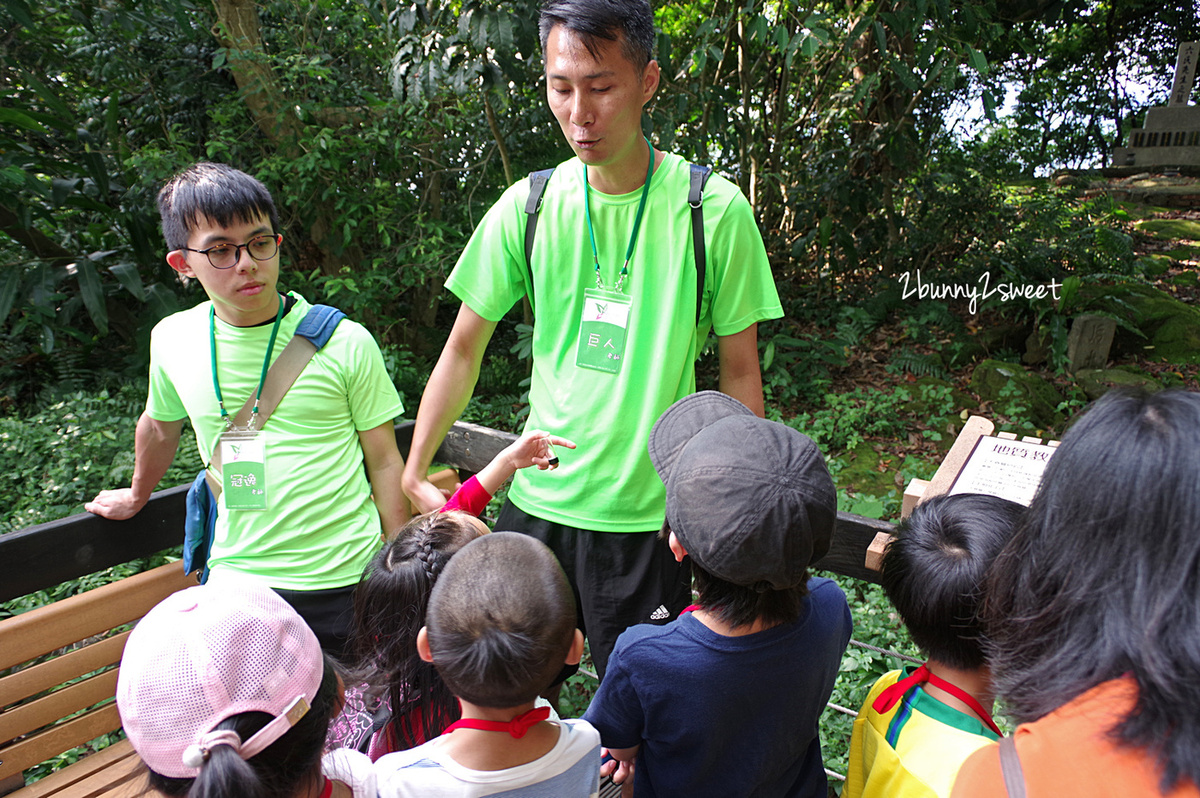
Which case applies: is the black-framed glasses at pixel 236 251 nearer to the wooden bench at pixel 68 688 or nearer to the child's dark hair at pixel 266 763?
the wooden bench at pixel 68 688

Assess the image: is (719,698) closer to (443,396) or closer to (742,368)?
(742,368)

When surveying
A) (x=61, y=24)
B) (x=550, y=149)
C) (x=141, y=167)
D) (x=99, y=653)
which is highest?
(x=61, y=24)

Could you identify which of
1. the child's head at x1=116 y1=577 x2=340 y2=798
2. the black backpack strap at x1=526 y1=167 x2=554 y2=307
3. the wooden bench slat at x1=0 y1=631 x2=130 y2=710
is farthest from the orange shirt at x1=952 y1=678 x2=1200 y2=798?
the wooden bench slat at x1=0 y1=631 x2=130 y2=710

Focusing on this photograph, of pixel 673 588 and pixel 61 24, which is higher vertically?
pixel 61 24

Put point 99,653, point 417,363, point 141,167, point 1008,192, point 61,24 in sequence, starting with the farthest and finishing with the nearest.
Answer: point 1008,192
point 417,363
point 61,24
point 141,167
point 99,653

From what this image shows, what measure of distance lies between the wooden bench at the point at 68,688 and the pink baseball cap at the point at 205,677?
1093 mm

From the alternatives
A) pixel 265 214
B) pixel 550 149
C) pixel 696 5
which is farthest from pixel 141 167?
pixel 696 5

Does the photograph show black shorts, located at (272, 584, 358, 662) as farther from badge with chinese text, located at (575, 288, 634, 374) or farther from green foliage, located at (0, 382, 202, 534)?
green foliage, located at (0, 382, 202, 534)

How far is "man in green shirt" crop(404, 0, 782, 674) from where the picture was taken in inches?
63.6

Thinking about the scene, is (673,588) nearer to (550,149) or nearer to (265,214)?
(265,214)

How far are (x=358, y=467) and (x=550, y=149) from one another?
3347 millimetres

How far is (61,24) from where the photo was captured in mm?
4660

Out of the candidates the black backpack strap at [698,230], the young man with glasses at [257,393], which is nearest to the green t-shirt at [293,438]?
the young man with glasses at [257,393]

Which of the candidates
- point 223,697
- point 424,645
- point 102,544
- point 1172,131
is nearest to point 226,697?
point 223,697
